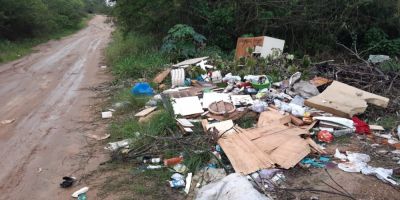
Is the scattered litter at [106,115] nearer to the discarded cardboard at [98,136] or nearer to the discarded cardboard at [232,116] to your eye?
the discarded cardboard at [98,136]

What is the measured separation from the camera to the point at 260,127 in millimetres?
5441

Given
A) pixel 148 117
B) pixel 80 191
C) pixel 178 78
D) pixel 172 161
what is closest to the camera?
pixel 80 191

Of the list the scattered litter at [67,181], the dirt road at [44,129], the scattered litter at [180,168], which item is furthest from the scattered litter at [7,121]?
the scattered litter at [180,168]

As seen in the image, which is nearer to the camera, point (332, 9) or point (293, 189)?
point (293, 189)

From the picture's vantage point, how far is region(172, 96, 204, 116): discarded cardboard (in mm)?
6207

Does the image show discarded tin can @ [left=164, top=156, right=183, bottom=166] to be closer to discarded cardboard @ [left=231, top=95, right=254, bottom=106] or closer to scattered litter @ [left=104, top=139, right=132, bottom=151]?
scattered litter @ [left=104, top=139, right=132, bottom=151]

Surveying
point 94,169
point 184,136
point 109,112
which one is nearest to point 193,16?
A: point 109,112

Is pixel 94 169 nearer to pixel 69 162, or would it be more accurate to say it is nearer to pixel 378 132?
pixel 69 162

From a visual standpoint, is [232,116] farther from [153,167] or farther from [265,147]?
[153,167]

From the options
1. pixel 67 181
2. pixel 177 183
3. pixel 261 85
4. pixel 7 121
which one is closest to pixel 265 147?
pixel 177 183

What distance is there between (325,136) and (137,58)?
7.04m

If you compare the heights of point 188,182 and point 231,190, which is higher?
point 231,190

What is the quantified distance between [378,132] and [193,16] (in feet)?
24.4

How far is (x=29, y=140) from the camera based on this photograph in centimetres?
586
